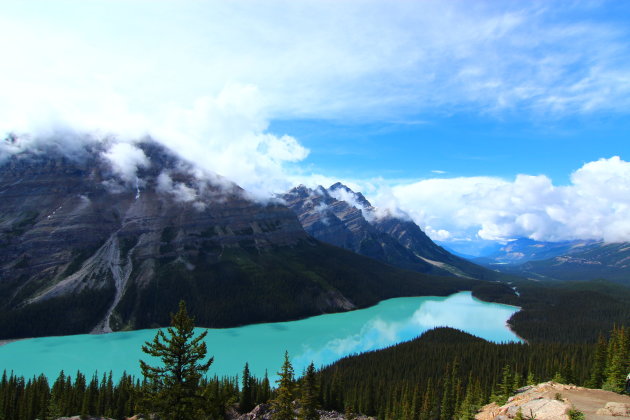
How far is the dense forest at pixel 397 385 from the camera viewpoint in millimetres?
61656

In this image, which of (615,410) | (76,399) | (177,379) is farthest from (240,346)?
(615,410)

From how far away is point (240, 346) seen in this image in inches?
5778

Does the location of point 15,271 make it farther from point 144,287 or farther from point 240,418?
point 240,418

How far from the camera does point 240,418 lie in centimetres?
5947

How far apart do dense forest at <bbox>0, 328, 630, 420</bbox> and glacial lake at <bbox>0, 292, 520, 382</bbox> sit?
28280 millimetres

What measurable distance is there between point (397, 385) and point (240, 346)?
7790 centimetres

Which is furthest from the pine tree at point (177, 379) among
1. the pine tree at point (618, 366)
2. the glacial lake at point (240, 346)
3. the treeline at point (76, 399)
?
the glacial lake at point (240, 346)

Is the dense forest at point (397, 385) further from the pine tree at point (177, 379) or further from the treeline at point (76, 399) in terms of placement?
the pine tree at point (177, 379)

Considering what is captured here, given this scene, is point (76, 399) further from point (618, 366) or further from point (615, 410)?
point (618, 366)

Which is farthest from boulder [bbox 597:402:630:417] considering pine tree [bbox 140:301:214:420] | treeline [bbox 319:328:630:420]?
pine tree [bbox 140:301:214:420]

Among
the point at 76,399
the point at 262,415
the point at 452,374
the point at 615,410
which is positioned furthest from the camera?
the point at 452,374

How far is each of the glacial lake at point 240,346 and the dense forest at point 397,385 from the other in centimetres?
2828

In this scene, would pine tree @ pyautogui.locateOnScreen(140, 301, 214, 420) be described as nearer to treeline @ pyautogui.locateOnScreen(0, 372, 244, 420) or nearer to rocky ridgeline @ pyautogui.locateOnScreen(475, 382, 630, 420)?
rocky ridgeline @ pyautogui.locateOnScreen(475, 382, 630, 420)

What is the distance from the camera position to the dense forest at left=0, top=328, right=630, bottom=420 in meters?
61.7
